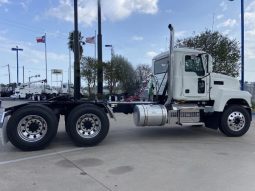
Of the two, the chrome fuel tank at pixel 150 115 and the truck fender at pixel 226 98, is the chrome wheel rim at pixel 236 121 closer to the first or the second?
the truck fender at pixel 226 98

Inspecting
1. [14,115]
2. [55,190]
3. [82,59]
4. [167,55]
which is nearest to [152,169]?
[55,190]

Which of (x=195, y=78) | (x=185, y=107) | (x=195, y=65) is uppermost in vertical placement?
(x=195, y=65)

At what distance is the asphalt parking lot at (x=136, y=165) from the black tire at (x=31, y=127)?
0.26 metres

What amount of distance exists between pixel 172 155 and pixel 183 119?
101 inches

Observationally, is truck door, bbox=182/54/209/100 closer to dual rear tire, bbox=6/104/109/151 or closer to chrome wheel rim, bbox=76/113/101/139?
dual rear tire, bbox=6/104/109/151

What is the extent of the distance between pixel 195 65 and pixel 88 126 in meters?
4.00

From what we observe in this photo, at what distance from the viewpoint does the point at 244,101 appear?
420 inches

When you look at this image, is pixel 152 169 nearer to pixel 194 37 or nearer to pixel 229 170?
pixel 229 170

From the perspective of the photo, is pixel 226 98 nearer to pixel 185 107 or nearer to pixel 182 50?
pixel 185 107

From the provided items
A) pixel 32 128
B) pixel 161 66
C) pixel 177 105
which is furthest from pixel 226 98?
pixel 32 128

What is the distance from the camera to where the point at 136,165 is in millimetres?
6691

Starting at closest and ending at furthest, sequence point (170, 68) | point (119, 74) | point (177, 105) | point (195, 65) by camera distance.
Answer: point (170, 68)
point (177, 105)
point (195, 65)
point (119, 74)

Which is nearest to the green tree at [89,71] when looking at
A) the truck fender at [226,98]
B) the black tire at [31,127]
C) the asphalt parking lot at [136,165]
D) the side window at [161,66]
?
the side window at [161,66]

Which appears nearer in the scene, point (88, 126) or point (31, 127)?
point (31, 127)
